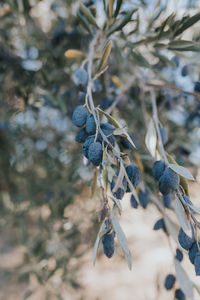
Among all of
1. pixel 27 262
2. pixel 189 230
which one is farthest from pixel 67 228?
pixel 189 230

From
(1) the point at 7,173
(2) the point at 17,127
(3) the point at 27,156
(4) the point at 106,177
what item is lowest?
(1) the point at 7,173

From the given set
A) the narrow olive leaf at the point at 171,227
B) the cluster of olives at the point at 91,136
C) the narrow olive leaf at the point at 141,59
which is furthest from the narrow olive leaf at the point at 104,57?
the narrow olive leaf at the point at 171,227

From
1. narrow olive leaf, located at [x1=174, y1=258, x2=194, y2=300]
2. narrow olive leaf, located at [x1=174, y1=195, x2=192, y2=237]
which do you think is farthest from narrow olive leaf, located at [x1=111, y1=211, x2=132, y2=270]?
narrow olive leaf, located at [x1=174, y1=258, x2=194, y2=300]

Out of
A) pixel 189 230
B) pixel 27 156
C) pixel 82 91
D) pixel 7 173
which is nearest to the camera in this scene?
pixel 189 230

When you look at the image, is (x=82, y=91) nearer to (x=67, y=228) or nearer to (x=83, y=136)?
(x=83, y=136)

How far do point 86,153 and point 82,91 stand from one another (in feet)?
0.81

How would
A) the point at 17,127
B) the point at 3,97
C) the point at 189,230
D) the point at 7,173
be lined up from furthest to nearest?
the point at 7,173
the point at 17,127
the point at 3,97
the point at 189,230

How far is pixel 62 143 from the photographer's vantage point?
188 cm

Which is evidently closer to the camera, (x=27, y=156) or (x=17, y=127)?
(x=17, y=127)

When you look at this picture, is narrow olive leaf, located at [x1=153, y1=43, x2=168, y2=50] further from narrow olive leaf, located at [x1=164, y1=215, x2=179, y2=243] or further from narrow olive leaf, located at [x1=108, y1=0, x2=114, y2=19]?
narrow olive leaf, located at [x1=164, y1=215, x2=179, y2=243]

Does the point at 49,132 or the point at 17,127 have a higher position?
the point at 17,127

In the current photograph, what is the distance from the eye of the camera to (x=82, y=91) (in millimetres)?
664

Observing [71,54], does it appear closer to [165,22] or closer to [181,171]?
[165,22]

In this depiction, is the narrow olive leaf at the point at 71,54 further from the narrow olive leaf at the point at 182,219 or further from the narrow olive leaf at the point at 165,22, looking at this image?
the narrow olive leaf at the point at 182,219
